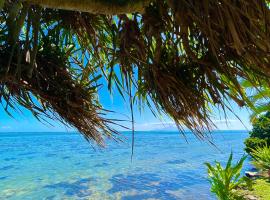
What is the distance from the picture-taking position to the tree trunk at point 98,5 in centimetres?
96

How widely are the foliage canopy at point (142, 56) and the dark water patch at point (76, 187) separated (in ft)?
48.5

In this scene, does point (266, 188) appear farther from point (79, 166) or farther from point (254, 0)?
point (79, 166)

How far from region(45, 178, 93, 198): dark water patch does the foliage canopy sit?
14.8 metres

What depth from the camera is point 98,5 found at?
993mm

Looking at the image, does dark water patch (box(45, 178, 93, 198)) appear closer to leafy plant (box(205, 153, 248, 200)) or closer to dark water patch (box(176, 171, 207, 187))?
dark water patch (box(176, 171, 207, 187))

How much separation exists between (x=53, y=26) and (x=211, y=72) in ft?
2.72

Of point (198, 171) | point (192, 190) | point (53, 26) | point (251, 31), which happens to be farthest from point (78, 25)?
point (198, 171)

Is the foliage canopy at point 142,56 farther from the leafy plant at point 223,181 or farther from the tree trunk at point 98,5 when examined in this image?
the leafy plant at point 223,181

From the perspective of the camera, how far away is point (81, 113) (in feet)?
5.35

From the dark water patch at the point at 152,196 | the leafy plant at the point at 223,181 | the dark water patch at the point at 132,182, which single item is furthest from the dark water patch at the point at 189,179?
the leafy plant at the point at 223,181

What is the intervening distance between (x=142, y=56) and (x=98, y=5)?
1.22 feet

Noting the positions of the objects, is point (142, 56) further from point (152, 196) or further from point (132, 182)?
point (132, 182)

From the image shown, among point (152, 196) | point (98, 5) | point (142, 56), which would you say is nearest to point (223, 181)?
point (142, 56)

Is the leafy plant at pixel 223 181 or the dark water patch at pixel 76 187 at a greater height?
the leafy plant at pixel 223 181
